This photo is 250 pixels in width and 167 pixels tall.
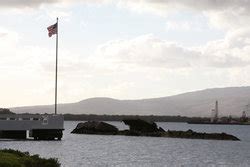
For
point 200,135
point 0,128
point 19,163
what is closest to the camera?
point 19,163

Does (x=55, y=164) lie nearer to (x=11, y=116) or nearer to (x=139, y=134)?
(x=11, y=116)

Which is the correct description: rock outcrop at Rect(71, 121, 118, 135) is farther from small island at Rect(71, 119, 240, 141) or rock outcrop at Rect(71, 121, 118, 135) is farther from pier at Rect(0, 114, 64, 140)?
pier at Rect(0, 114, 64, 140)

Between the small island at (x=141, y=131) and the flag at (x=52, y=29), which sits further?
the small island at (x=141, y=131)

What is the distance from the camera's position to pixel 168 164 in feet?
216

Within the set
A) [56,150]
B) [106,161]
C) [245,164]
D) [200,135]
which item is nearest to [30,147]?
[56,150]

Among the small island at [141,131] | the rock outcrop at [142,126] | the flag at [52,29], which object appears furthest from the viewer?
the rock outcrop at [142,126]

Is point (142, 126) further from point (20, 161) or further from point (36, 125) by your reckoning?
point (20, 161)

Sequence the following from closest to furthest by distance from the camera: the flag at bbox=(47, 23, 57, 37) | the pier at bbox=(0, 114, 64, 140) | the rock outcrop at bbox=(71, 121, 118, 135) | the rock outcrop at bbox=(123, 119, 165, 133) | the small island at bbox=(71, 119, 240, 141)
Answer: the flag at bbox=(47, 23, 57, 37)
the pier at bbox=(0, 114, 64, 140)
the small island at bbox=(71, 119, 240, 141)
the rock outcrop at bbox=(123, 119, 165, 133)
the rock outcrop at bbox=(71, 121, 118, 135)

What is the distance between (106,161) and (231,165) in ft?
49.2

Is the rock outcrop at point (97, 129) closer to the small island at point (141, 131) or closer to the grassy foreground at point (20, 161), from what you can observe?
the small island at point (141, 131)

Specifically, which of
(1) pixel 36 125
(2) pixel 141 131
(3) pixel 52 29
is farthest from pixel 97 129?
(3) pixel 52 29

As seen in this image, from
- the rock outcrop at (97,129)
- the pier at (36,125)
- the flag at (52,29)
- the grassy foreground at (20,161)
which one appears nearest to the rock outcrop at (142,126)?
the rock outcrop at (97,129)

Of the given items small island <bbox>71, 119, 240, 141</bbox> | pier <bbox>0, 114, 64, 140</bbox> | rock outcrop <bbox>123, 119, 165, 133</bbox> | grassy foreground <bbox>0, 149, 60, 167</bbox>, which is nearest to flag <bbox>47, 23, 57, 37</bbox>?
pier <bbox>0, 114, 64, 140</bbox>

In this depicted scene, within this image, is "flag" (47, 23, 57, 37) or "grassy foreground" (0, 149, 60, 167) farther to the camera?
"flag" (47, 23, 57, 37)
